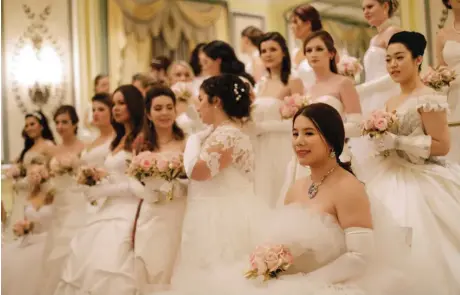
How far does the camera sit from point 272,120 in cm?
311

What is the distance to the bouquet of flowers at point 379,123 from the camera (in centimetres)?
236

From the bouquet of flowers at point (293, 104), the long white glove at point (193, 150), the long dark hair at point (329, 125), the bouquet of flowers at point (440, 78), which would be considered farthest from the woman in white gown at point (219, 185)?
the bouquet of flowers at point (440, 78)

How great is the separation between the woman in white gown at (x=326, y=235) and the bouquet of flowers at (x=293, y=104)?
0.72 meters

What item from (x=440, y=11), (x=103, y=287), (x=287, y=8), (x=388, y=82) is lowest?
(x=103, y=287)

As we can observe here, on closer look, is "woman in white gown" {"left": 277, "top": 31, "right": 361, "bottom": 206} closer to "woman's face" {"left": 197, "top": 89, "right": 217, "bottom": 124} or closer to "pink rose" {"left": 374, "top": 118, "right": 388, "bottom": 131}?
"pink rose" {"left": 374, "top": 118, "right": 388, "bottom": 131}

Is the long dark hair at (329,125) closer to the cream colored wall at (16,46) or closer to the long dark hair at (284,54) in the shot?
the long dark hair at (284,54)

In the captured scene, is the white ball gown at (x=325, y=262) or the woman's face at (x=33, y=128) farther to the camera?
the woman's face at (x=33, y=128)

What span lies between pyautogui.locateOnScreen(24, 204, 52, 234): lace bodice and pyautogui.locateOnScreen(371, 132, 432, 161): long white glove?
81.3 inches

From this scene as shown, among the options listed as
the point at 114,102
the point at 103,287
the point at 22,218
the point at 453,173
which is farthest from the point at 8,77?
the point at 453,173

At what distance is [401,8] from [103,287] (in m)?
1.83

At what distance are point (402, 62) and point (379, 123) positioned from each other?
0.29 metres

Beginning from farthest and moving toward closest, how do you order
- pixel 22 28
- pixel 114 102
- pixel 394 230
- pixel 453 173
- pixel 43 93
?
pixel 43 93, pixel 22 28, pixel 114 102, pixel 453 173, pixel 394 230

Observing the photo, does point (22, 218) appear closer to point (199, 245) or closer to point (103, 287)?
point (103, 287)

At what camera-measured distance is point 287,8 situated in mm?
3633
